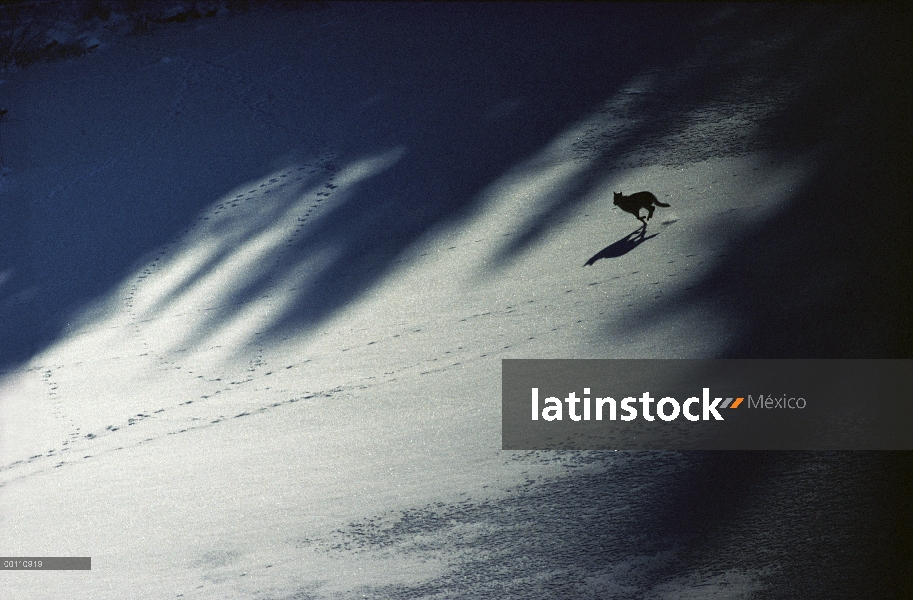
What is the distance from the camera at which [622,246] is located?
9.37 feet

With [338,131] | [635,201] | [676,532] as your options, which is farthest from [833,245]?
[338,131]

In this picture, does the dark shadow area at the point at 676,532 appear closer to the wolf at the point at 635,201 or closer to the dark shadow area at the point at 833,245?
the dark shadow area at the point at 833,245

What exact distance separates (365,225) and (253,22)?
2.72 m

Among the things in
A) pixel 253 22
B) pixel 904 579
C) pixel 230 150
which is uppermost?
pixel 253 22

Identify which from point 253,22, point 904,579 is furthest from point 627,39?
point 904,579

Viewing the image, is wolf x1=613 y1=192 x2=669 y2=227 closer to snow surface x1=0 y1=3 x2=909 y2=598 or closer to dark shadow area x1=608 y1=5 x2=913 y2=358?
snow surface x1=0 y1=3 x2=909 y2=598

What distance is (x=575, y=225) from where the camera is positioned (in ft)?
9.93

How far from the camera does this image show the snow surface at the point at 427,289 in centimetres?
185

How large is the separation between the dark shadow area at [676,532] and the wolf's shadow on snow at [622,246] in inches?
39.2

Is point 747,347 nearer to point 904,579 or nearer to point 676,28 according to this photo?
point 904,579

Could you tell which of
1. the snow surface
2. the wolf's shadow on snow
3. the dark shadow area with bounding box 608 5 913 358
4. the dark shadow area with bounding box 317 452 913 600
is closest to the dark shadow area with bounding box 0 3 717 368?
the snow surface

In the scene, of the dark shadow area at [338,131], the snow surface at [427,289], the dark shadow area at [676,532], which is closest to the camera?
the dark shadow area at [676,532]

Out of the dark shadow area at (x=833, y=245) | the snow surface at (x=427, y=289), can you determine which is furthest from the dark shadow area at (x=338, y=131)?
the dark shadow area at (x=833, y=245)

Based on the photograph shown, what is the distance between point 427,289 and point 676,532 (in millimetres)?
1363
